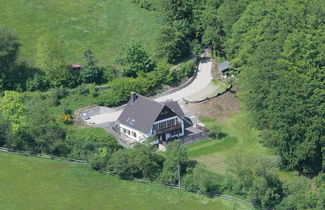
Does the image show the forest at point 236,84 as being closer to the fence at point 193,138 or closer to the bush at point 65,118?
the bush at point 65,118

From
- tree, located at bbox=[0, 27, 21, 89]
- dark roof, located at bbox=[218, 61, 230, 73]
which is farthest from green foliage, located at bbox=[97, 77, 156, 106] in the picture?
tree, located at bbox=[0, 27, 21, 89]

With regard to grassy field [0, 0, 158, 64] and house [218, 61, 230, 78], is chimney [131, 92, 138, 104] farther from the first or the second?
house [218, 61, 230, 78]

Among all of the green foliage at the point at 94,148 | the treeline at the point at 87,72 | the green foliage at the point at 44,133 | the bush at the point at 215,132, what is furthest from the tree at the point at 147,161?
the treeline at the point at 87,72

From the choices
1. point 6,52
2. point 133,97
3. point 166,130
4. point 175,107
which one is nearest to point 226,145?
point 166,130

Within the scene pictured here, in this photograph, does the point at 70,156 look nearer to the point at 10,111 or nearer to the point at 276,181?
the point at 10,111

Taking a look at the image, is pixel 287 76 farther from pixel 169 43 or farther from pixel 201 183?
pixel 169 43

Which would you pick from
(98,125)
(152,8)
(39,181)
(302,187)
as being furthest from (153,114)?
(152,8)

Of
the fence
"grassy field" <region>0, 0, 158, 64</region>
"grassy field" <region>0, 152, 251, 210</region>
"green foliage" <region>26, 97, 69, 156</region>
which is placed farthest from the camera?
"grassy field" <region>0, 0, 158, 64</region>
